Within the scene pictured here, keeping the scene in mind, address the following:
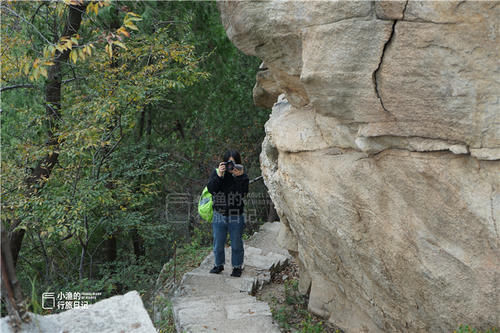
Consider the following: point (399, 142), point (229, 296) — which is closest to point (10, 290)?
point (399, 142)

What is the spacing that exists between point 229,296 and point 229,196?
1378 millimetres

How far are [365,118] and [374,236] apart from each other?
3.87 feet

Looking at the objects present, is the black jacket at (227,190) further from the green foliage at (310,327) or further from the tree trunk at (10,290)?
the tree trunk at (10,290)

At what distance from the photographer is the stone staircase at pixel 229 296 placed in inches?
205

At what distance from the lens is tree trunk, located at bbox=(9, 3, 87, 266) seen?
6932 mm

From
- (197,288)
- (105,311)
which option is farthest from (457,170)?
(197,288)

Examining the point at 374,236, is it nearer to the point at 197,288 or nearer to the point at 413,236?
the point at 413,236

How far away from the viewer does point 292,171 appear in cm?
483

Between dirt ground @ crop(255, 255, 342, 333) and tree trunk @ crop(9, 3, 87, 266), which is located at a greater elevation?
tree trunk @ crop(9, 3, 87, 266)

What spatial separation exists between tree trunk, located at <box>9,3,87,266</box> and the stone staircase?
111 inches

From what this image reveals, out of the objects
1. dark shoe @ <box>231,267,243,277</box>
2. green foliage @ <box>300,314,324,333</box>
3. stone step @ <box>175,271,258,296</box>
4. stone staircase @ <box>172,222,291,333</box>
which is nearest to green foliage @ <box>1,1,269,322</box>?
stone step @ <box>175,271,258,296</box>

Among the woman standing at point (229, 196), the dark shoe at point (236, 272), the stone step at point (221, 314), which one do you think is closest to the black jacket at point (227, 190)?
the woman standing at point (229, 196)

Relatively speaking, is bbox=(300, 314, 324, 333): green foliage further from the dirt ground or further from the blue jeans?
the blue jeans

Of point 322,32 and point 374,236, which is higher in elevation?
point 322,32
